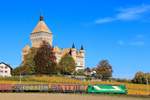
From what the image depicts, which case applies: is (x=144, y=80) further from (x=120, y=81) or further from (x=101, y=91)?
(x=101, y=91)

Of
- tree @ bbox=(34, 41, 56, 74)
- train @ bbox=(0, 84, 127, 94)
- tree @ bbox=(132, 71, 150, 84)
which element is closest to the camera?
train @ bbox=(0, 84, 127, 94)

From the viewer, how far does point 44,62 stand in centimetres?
18088

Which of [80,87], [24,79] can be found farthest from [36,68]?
[80,87]

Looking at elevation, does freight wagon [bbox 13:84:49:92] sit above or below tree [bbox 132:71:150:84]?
below

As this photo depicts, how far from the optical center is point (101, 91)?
10312 cm

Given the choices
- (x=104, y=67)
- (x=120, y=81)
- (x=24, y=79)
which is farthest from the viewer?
(x=104, y=67)

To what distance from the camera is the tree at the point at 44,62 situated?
6983 inches

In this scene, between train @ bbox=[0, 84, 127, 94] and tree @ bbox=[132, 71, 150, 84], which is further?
tree @ bbox=[132, 71, 150, 84]

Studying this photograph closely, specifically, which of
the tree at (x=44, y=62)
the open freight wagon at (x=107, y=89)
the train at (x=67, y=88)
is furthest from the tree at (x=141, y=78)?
the train at (x=67, y=88)

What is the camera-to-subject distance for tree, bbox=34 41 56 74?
177m

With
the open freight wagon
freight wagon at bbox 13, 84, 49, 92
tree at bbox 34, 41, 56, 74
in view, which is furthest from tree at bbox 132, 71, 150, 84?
freight wagon at bbox 13, 84, 49, 92

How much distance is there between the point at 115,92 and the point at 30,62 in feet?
297

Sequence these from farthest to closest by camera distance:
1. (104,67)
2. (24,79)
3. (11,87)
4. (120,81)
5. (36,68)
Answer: (104,67), (36,68), (120,81), (24,79), (11,87)

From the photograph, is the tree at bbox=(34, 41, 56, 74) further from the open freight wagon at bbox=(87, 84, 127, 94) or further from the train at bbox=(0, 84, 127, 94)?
the open freight wagon at bbox=(87, 84, 127, 94)
